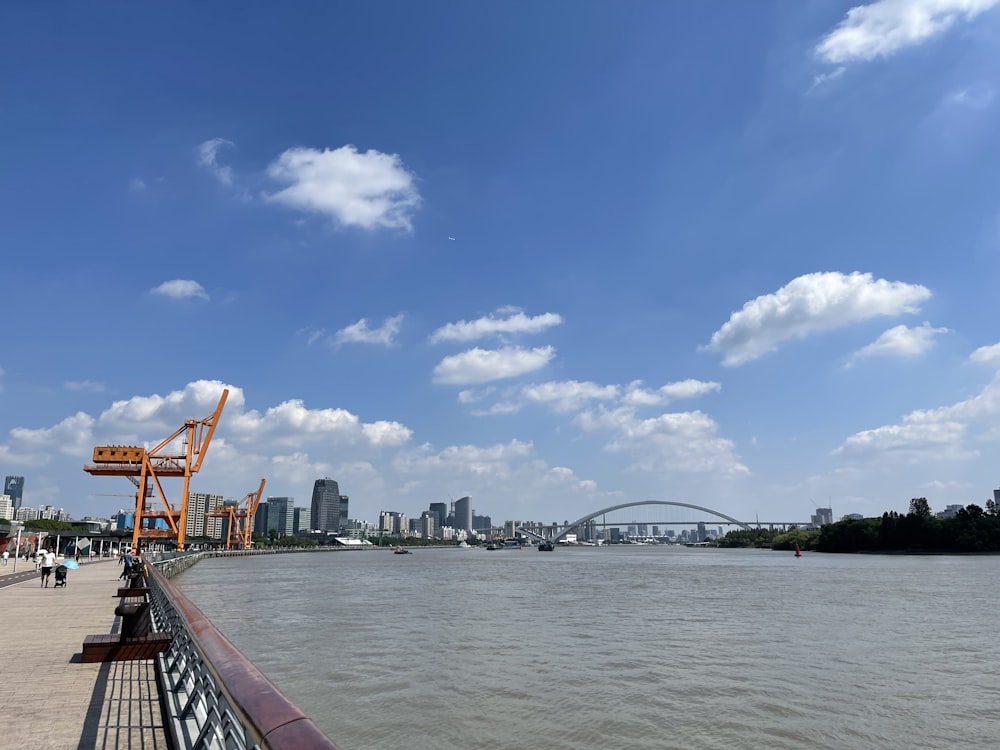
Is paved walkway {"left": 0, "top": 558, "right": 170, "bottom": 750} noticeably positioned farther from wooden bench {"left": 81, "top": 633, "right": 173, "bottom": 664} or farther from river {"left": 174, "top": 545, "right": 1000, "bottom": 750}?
river {"left": 174, "top": 545, "right": 1000, "bottom": 750}

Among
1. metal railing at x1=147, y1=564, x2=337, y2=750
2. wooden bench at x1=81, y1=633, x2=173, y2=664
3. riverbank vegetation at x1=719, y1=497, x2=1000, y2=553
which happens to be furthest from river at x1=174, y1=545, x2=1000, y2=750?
riverbank vegetation at x1=719, y1=497, x2=1000, y2=553

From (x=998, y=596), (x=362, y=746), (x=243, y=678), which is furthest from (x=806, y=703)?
(x=998, y=596)

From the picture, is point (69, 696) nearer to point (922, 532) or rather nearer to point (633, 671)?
point (633, 671)

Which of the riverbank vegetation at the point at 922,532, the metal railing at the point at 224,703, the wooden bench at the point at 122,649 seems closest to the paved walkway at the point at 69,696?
the wooden bench at the point at 122,649

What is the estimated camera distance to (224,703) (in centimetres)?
427

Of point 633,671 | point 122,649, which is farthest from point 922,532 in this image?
point 122,649

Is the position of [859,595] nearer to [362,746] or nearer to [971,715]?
[971,715]

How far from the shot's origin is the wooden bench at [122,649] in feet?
32.6

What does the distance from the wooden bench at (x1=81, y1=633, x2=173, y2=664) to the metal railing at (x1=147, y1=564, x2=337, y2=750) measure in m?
1.02

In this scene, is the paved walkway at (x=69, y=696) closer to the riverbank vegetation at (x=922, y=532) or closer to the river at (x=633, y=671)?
the river at (x=633, y=671)

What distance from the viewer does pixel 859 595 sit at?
3731 centimetres

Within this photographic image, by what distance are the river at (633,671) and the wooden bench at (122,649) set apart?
10.6ft

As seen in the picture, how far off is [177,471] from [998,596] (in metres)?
73.2

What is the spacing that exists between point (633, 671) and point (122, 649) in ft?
36.6
